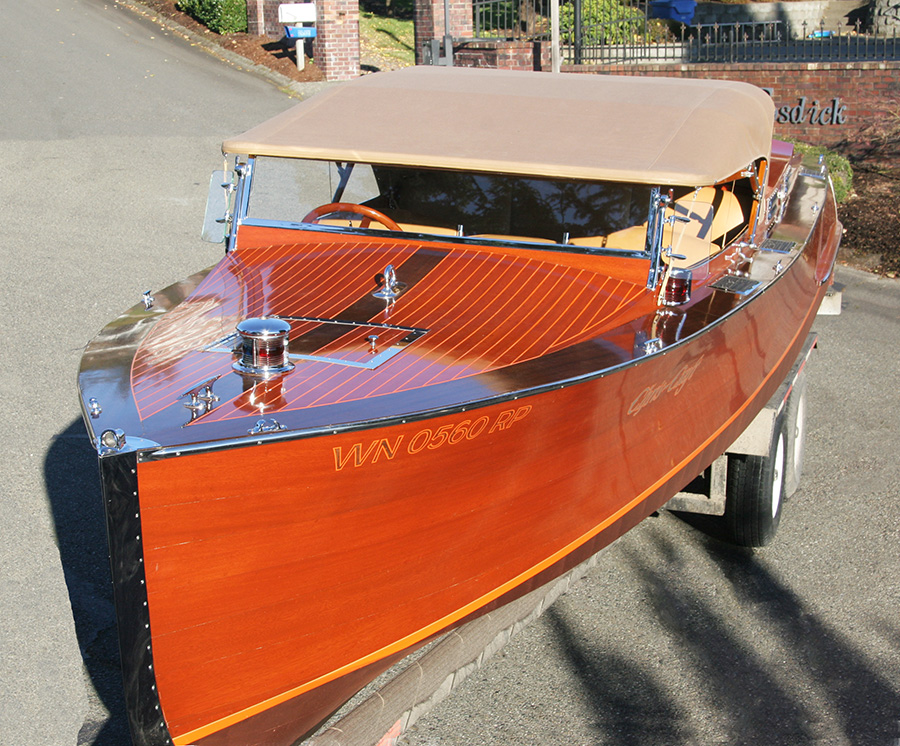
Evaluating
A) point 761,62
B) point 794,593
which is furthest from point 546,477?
point 761,62

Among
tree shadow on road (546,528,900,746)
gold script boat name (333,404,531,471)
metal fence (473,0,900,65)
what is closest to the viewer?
gold script boat name (333,404,531,471)

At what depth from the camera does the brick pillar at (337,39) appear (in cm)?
1483

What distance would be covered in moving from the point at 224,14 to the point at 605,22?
655 centimetres

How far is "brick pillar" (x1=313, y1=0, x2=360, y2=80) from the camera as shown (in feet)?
48.6

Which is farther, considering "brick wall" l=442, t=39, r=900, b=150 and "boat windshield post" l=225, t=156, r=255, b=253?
"brick wall" l=442, t=39, r=900, b=150

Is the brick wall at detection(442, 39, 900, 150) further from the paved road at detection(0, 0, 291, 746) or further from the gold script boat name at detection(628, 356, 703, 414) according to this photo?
the gold script boat name at detection(628, 356, 703, 414)

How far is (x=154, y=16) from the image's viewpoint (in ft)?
58.3

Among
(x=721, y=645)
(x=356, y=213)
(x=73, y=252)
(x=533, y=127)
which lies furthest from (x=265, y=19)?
(x=721, y=645)

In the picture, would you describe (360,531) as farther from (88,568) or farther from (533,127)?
(533,127)

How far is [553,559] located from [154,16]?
1713 centimetres

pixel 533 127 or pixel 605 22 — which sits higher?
pixel 605 22

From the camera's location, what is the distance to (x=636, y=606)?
4.18m

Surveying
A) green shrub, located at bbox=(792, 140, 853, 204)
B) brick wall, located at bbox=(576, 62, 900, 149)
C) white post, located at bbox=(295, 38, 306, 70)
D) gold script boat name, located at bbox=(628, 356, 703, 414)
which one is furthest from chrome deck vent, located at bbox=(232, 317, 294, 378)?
white post, located at bbox=(295, 38, 306, 70)

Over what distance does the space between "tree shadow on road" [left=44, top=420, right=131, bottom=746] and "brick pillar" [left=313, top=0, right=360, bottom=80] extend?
10.7 meters
